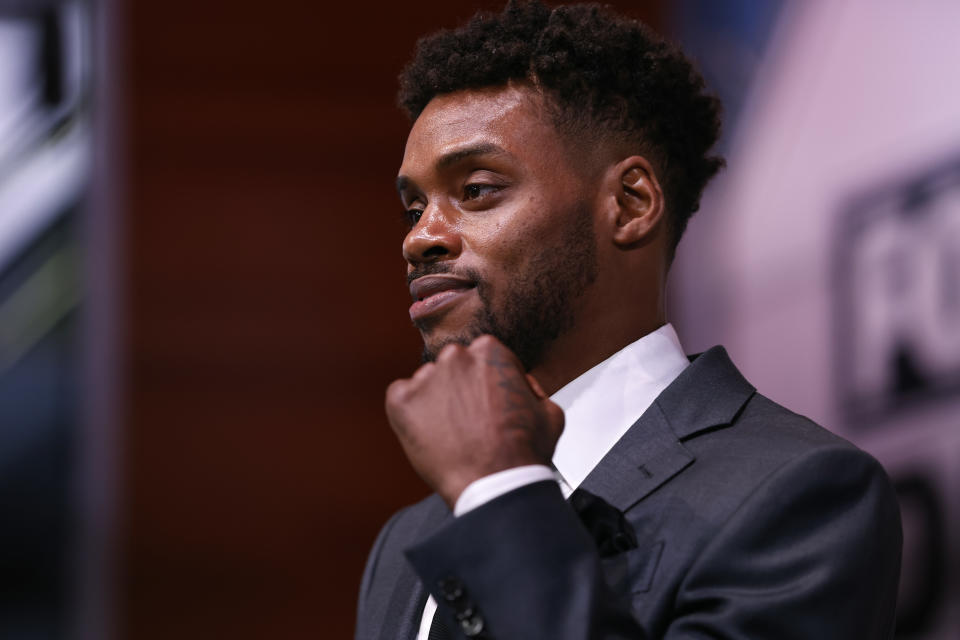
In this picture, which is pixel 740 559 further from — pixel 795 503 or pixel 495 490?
pixel 495 490

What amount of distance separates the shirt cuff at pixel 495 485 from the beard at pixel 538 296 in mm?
324

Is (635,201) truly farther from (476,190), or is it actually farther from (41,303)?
(41,303)

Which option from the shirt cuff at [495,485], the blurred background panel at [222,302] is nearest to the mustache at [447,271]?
the shirt cuff at [495,485]

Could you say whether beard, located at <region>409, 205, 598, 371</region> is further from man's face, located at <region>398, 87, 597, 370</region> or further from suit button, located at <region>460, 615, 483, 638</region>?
suit button, located at <region>460, 615, 483, 638</region>

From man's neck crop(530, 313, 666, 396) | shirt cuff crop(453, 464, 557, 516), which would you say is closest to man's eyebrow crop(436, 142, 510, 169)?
man's neck crop(530, 313, 666, 396)

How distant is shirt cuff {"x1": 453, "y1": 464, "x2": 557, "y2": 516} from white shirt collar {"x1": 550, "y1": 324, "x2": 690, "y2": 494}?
0.76 ft

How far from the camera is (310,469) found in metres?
3.13

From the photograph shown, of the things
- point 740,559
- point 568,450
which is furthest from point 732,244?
point 740,559

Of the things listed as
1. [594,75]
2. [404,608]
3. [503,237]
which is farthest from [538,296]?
[404,608]

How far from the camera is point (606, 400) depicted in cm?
131

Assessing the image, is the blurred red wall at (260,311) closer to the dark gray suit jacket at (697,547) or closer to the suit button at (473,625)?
the dark gray suit jacket at (697,547)

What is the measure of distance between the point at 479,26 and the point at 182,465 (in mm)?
1948

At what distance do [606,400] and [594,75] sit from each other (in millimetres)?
405

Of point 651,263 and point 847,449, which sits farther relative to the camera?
point 651,263
